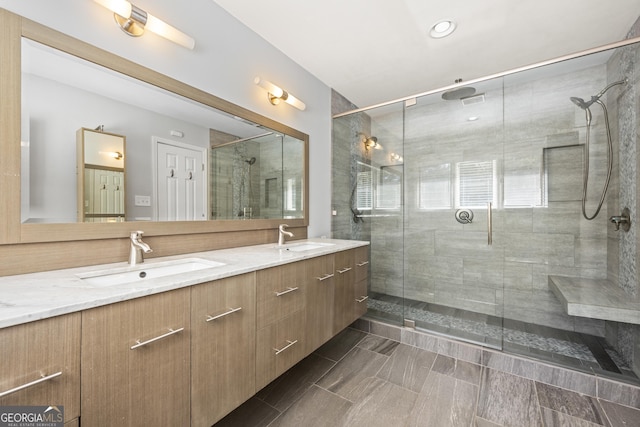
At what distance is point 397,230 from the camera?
2.99 m

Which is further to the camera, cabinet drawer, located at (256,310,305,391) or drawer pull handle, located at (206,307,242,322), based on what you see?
cabinet drawer, located at (256,310,305,391)

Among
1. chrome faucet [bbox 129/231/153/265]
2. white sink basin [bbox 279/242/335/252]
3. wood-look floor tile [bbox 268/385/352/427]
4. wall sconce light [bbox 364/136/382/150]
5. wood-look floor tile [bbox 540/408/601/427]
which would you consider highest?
wall sconce light [bbox 364/136/382/150]

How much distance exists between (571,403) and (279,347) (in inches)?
69.8

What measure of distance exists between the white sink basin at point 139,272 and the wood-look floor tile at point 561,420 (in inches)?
76.3

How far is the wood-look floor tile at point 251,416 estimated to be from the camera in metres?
1.35

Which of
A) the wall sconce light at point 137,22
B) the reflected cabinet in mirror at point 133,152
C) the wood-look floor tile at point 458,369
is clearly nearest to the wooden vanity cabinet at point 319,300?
the reflected cabinet in mirror at point 133,152

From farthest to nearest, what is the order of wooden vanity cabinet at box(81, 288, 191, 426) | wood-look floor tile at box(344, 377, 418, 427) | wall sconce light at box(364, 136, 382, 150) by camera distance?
wall sconce light at box(364, 136, 382, 150) < wood-look floor tile at box(344, 377, 418, 427) < wooden vanity cabinet at box(81, 288, 191, 426)

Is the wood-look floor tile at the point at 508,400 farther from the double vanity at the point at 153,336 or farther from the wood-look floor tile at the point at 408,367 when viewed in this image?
the double vanity at the point at 153,336

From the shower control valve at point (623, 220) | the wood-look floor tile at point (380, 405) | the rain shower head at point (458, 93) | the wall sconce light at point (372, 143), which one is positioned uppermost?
the rain shower head at point (458, 93)

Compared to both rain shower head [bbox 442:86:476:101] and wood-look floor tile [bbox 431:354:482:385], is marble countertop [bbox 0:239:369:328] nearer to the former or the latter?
wood-look floor tile [bbox 431:354:482:385]

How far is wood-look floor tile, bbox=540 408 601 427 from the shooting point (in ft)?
4.50

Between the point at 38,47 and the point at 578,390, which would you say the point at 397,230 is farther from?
the point at 38,47

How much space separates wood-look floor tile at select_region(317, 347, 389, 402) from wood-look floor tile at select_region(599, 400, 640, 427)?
1.24 meters

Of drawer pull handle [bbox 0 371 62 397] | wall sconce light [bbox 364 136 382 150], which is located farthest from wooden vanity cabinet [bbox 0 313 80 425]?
wall sconce light [bbox 364 136 382 150]
